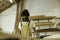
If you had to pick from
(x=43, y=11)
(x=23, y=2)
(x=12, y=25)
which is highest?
(x=23, y=2)

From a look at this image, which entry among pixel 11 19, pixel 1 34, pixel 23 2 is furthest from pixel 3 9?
pixel 1 34

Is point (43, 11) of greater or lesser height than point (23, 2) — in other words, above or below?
below

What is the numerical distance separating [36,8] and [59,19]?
961 mm

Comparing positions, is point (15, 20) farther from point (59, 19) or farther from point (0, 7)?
point (59, 19)

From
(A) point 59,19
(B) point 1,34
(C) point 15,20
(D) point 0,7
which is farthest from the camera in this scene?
(D) point 0,7

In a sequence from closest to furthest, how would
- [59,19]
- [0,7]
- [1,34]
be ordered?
1. [1,34]
2. [59,19]
3. [0,7]

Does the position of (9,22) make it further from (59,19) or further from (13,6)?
(59,19)

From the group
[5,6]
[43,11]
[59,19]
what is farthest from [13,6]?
[59,19]

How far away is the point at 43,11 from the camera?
5281 millimetres

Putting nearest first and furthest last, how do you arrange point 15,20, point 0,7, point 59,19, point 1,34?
point 1,34 → point 59,19 → point 15,20 → point 0,7

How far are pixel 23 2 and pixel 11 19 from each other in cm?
82

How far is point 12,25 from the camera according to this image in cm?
555

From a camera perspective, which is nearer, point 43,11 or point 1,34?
point 1,34

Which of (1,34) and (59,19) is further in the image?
(59,19)
